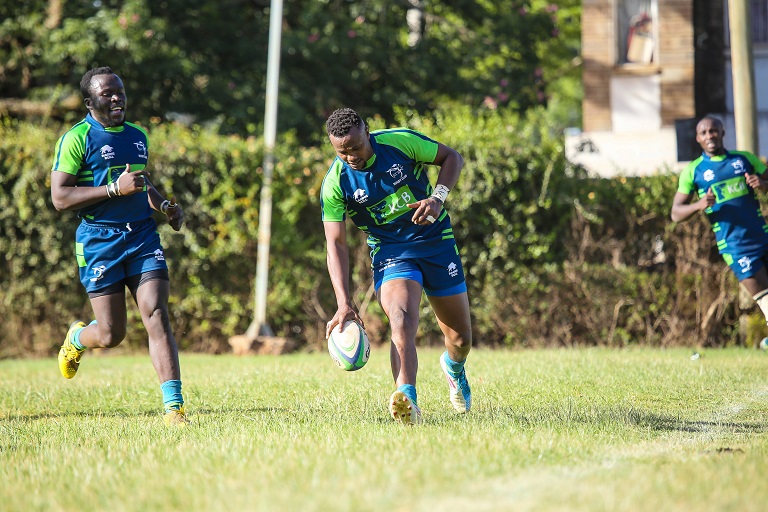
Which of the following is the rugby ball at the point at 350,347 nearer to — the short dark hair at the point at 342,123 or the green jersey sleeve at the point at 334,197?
the green jersey sleeve at the point at 334,197

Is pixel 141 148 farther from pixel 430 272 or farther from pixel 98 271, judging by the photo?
pixel 430 272

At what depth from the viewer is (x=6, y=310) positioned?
14.3m

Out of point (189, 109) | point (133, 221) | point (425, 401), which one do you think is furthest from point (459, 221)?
point (189, 109)

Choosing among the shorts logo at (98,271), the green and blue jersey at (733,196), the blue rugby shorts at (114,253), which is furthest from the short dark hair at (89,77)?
the green and blue jersey at (733,196)

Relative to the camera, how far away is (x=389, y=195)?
6.73 m

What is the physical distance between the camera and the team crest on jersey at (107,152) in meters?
7.36

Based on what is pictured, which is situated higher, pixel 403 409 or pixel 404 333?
pixel 404 333

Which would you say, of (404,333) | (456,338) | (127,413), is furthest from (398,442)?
(127,413)

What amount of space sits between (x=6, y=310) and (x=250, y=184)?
382 centimetres

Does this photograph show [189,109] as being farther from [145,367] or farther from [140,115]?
[145,367]

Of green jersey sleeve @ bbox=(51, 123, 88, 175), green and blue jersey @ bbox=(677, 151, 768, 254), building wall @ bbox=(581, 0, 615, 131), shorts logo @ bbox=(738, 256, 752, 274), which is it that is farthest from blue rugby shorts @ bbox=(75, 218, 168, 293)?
building wall @ bbox=(581, 0, 615, 131)

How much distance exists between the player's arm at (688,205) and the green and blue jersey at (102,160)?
5397mm

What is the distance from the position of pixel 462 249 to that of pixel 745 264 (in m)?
A: 4.13

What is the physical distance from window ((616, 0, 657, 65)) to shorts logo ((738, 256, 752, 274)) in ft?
31.5
